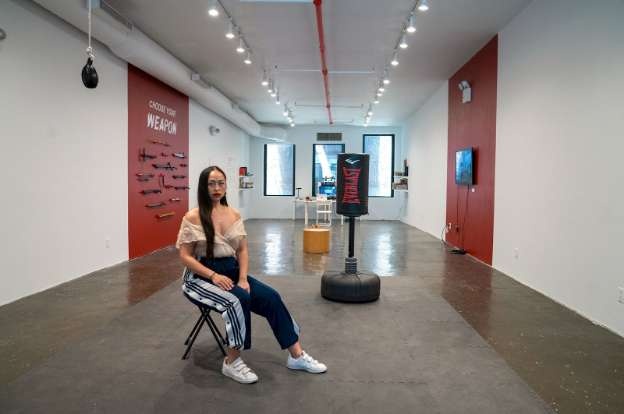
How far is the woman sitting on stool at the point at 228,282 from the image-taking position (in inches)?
92.1

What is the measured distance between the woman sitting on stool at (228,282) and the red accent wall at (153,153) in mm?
3932

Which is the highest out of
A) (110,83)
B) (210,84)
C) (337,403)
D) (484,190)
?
(210,84)

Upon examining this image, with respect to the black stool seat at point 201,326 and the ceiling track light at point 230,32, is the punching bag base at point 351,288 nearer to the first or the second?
the black stool seat at point 201,326

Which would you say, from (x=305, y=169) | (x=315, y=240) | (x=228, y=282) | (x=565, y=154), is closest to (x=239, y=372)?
(x=228, y=282)

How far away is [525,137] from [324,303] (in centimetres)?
295

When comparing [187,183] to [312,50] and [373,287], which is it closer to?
[312,50]

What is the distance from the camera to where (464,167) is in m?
6.80

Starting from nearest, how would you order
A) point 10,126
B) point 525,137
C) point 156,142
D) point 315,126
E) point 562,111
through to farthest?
point 10,126, point 562,111, point 525,137, point 156,142, point 315,126

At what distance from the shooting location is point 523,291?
448 centimetres

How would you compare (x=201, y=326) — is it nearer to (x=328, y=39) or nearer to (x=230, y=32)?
(x=230, y=32)

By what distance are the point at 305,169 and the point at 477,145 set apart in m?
8.05

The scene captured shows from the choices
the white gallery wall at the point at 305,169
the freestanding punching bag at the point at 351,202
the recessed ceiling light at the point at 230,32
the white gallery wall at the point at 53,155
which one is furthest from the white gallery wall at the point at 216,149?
the freestanding punching bag at the point at 351,202

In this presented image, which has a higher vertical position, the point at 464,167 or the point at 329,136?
the point at 329,136

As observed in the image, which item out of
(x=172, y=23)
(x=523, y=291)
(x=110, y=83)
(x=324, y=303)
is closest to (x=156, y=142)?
(x=110, y=83)
